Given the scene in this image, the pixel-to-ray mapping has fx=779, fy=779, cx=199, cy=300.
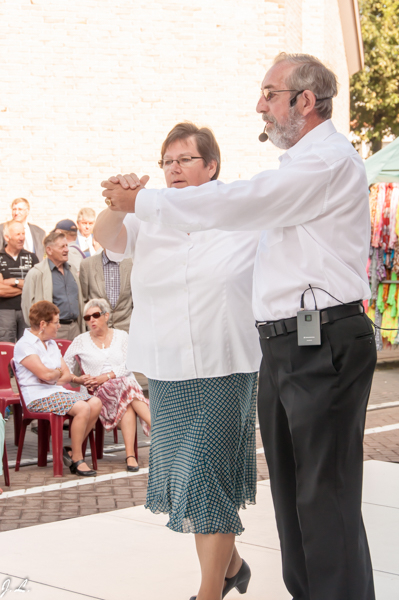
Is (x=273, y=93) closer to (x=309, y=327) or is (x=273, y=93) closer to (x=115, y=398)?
(x=309, y=327)

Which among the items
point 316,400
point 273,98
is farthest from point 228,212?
point 316,400

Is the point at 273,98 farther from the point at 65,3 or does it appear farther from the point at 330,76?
the point at 65,3

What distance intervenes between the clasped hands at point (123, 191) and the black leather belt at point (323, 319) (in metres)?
0.65

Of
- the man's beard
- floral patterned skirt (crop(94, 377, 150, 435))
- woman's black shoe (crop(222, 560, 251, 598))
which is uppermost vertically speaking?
the man's beard

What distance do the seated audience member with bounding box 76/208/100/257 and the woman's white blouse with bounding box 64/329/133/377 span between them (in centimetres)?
326

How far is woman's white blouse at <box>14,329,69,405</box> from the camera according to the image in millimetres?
6488

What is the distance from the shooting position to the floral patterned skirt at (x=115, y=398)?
677cm

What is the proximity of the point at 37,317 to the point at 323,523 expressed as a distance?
4.51 metres

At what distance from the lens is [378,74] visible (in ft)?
107

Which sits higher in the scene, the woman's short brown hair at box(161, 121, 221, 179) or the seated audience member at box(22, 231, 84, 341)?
the woman's short brown hair at box(161, 121, 221, 179)

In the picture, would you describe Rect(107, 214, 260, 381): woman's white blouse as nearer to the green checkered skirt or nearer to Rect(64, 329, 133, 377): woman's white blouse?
the green checkered skirt

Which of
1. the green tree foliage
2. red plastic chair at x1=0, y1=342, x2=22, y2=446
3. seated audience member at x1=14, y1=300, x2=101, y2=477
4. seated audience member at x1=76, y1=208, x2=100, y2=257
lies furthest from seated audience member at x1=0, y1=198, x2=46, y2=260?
the green tree foliage

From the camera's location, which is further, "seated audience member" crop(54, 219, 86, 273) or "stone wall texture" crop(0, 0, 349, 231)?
"stone wall texture" crop(0, 0, 349, 231)

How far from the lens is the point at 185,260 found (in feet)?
10.4
